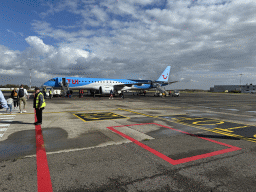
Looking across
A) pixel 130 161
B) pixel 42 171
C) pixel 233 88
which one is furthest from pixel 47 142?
pixel 233 88

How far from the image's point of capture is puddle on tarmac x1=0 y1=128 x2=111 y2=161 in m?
4.71

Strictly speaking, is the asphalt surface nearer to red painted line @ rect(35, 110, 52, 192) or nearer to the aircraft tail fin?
red painted line @ rect(35, 110, 52, 192)

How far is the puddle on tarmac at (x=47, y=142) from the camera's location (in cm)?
471

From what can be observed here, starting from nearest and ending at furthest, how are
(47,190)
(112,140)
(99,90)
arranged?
(47,190) < (112,140) < (99,90)

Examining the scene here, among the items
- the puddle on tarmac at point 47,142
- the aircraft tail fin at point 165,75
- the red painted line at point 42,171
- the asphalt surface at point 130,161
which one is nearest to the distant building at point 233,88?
the aircraft tail fin at point 165,75

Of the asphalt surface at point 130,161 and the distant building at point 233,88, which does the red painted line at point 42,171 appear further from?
the distant building at point 233,88

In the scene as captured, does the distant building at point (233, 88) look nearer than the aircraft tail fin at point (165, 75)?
No

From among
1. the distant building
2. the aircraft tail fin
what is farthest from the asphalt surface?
the distant building

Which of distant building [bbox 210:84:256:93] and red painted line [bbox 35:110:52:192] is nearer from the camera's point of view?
red painted line [bbox 35:110:52:192]

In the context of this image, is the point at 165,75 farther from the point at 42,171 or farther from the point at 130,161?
the point at 42,171

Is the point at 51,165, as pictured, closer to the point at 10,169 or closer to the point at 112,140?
the point at 10,169

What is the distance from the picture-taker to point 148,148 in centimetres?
509

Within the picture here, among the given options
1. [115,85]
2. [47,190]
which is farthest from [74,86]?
[47,190]

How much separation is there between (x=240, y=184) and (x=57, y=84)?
32588 millimetres
